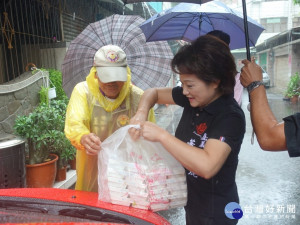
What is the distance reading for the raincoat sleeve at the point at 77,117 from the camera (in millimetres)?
1889

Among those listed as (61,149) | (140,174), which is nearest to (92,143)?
(140,174)

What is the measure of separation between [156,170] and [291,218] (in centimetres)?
325

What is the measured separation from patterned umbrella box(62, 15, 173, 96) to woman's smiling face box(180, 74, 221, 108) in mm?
1260

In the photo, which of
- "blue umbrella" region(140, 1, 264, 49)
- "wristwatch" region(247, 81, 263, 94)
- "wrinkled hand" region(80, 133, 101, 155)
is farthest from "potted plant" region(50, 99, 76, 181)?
"wristwatch" region(247, 81, 263, 94)

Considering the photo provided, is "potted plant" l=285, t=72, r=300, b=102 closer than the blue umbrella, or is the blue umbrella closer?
the blue umbrella

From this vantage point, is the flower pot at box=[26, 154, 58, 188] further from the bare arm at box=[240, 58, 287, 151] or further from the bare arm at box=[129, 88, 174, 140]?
the bare arm at box=[240, 58, 287, 151]

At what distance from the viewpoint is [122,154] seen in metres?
1.48

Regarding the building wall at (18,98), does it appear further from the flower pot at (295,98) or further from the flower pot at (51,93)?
the flower pot at (295,98)

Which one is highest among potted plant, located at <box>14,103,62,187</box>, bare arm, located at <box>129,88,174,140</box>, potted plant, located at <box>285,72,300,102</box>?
bare arm, located at <box>129,88,174,140</box>

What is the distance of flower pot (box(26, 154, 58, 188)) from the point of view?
13.1ft

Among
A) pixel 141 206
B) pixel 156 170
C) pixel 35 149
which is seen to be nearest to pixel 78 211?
pixel 141 206

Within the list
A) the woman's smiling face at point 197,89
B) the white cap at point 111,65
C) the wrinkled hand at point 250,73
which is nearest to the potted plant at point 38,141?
the white cap at point 111,65

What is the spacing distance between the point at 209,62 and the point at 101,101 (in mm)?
975

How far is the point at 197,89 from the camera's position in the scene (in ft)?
5.25
